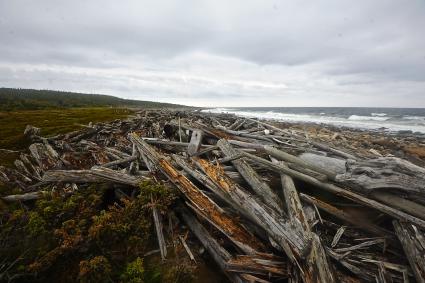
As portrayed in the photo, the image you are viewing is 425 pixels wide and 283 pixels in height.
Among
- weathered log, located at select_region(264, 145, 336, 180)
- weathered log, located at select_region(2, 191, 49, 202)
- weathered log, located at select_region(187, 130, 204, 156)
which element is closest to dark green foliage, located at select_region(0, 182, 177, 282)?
weathered log, located at select_region(2, 191, 49, 202)

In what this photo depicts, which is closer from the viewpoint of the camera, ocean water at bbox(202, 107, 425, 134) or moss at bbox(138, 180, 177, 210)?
moss at bbox(138, 180, 177, 210)

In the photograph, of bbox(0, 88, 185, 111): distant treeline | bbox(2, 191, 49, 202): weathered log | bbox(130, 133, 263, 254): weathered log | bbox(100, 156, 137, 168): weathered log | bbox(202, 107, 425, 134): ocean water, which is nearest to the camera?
bbox(130, 133, 263, 254): weathered log

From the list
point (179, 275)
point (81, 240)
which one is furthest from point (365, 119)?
point (81, 240)

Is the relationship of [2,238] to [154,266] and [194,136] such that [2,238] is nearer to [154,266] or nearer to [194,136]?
[154,266]

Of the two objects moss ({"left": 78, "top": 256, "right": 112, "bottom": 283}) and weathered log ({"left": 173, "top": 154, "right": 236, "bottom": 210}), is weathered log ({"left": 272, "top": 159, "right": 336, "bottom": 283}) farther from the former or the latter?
moss ({"left": 78, "top": 256, "right": 112, "bottom": 283})

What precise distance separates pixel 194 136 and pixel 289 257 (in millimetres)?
4688

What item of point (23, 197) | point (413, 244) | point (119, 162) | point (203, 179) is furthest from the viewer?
point (119, 162)

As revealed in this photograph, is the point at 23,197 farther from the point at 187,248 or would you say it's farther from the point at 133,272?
the point at 187,248

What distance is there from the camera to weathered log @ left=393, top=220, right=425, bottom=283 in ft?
11.0

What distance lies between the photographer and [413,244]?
3578 mm

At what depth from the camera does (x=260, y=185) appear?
4.82 m

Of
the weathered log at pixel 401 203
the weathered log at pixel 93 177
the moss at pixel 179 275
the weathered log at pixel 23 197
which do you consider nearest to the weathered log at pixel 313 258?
the weathered log at pixel 401 203

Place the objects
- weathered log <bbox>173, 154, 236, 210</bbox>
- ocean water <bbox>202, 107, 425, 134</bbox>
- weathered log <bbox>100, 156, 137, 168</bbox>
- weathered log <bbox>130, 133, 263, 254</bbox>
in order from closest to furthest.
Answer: weathered log <bbox>130, 133, 263, 254</bbox>, weathered log <bbox>173, 154, 236, 210</bbox>, weathered log <bbox>100, 156, 137, 168</bbox>, ocean water <bbox>202, 107, 425, 134</bbox>

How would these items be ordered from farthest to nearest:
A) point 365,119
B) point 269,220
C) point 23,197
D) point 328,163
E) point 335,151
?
point 365,119 < point 335,151 < point 23,197 < point 328,163 < point 269,220
